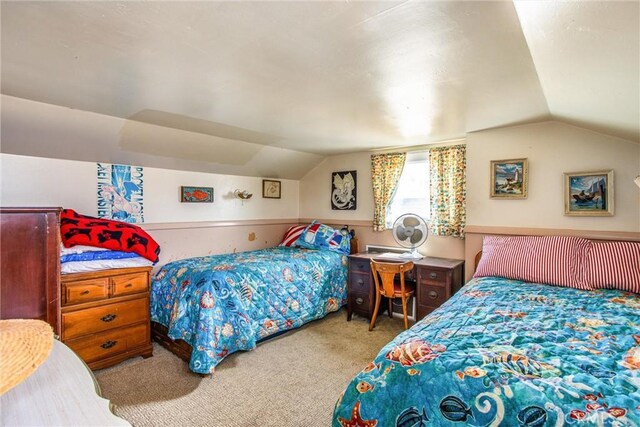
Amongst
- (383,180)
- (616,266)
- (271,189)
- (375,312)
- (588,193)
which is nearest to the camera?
(616,266)

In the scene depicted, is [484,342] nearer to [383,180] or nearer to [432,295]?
[432,295]

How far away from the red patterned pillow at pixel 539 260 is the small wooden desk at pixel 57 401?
2.68 meters

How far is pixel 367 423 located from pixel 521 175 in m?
2.65

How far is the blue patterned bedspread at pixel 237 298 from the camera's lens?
7.97 feet

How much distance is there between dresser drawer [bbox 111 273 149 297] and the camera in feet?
8.29

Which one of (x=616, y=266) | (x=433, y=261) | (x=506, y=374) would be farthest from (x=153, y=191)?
(x=616, y=266)

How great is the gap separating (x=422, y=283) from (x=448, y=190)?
1.11 metres

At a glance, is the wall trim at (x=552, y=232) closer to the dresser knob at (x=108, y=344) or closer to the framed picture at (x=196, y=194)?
the framed picture at (x=196, y=194)

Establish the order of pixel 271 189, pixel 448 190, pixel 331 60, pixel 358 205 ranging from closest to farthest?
1. pixel 331 60
2. pixel 448 190
3. pixel 358 205
4. pixel 271 189

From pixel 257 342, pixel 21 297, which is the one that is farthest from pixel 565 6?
pixel 257 342

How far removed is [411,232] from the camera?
11.4 ft

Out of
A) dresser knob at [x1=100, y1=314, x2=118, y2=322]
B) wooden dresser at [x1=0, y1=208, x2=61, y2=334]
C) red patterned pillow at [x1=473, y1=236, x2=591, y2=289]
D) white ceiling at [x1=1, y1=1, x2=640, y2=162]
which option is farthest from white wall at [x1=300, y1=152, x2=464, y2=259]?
wooden dresser at [x1=0, y1=208, x2=61, y2=334]

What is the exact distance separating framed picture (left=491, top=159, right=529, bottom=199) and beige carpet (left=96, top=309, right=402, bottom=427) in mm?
1801

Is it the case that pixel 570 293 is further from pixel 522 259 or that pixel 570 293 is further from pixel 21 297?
pixel 21 297
